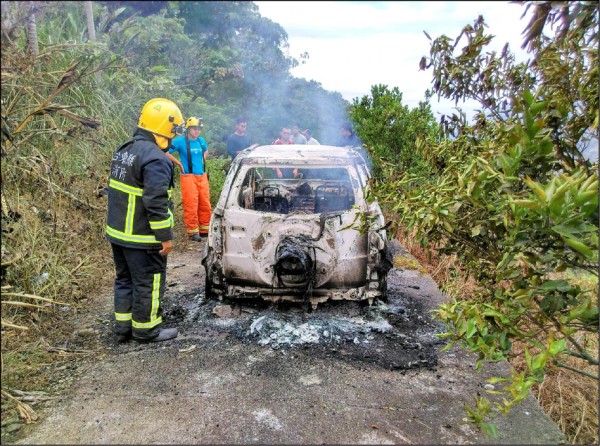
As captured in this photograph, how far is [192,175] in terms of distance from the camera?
704cm

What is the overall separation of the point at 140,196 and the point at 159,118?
0.68 m

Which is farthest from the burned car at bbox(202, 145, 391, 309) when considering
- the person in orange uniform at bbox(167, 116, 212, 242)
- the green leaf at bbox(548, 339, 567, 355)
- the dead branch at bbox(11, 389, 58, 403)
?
the person in orange uniform at bbox(167, 116, 212, 242)

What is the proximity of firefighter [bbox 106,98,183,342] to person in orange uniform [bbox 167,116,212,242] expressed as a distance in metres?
2.82

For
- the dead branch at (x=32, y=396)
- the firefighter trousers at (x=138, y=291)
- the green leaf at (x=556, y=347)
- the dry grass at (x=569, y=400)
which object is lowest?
the dead branch at (x=32, y=396)

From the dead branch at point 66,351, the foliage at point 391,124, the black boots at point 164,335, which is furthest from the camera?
the foliage at point 391,124

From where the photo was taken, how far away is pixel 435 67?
10.6ft

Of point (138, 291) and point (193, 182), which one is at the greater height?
point (193, 182)

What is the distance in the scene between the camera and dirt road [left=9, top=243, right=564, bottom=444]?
2.93 metres

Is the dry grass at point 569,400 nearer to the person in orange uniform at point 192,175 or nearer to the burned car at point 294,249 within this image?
the burned car at point 294,249

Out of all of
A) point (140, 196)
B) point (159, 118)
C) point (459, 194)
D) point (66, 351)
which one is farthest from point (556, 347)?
point (66, 351)

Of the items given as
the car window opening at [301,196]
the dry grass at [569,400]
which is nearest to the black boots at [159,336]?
the car window opening at [301,196]

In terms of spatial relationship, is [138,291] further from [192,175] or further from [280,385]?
[192,175]

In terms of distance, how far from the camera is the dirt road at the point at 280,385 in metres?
2.93

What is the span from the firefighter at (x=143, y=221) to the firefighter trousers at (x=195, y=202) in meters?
2.88
